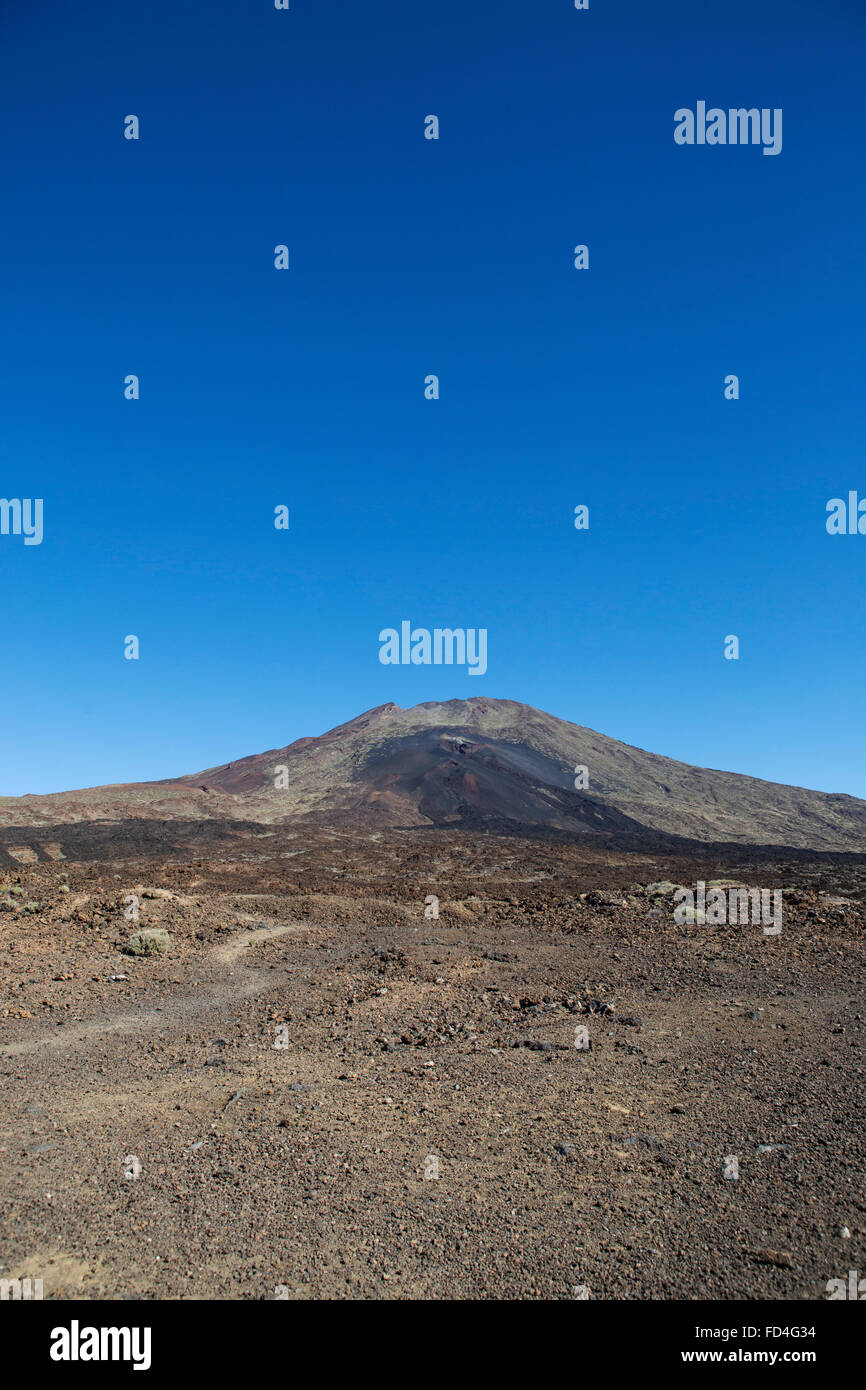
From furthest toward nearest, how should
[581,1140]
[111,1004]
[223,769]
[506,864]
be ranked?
[223,769]
[506,864]
[111,1004]
[581,1140]

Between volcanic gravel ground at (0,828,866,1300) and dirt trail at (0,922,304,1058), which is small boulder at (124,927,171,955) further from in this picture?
dirt trail at (0,922,304,1058)

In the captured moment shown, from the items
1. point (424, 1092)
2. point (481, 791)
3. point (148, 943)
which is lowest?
point (424, 1092)

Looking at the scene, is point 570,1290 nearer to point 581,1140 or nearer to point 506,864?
point 581,1140

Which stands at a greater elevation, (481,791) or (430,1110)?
(481,791)

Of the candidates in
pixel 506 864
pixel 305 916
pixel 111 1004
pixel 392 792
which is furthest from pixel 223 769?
pixel 111 1004

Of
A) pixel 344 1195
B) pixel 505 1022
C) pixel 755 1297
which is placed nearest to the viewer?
pixel 755 1297

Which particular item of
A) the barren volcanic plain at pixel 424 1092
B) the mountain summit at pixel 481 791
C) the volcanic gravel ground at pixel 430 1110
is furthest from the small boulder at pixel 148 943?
the mountain summit at pixel 481 791

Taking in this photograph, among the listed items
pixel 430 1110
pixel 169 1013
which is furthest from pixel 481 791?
pixel 430 1110

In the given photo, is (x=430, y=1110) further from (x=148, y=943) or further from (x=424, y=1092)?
Answer: (x=148, y=943)
